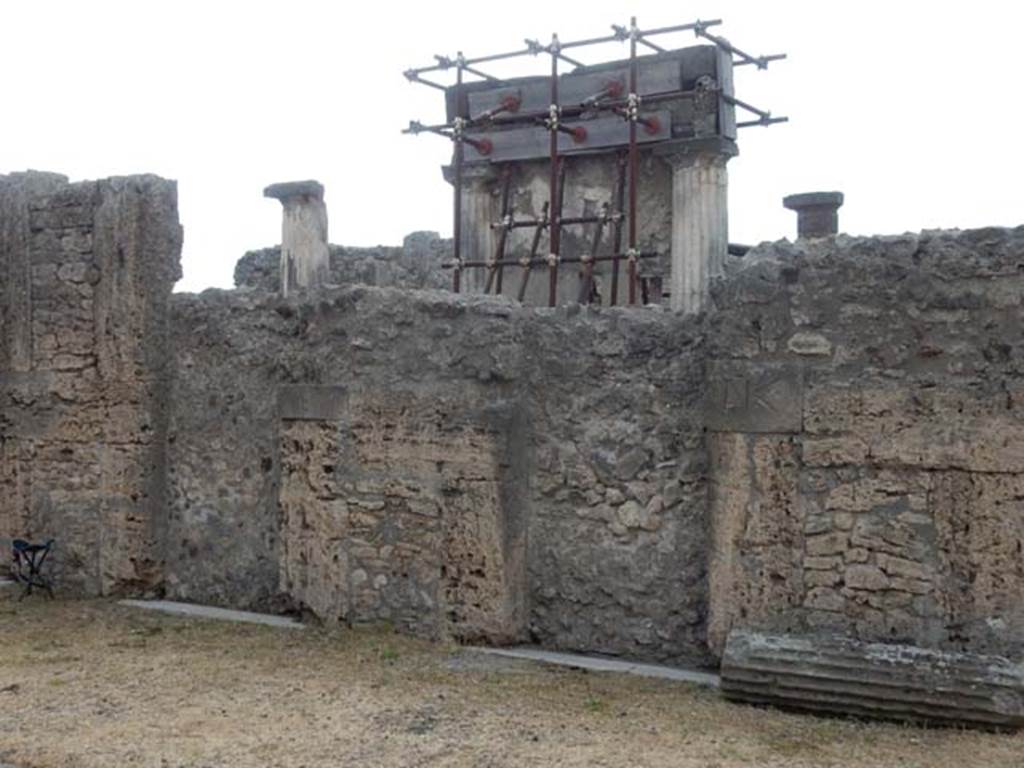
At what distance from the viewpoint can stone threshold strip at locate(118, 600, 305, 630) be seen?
731 cm

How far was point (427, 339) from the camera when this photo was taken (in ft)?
22.7

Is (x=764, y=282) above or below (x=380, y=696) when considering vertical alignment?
above

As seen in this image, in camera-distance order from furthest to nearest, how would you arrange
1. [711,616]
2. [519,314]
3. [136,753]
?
[519,314], [711,616], [136,753]

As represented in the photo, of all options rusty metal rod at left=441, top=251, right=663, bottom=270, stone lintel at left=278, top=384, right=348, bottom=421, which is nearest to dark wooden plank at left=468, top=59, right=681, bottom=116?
rusty metal rod at left=441, top=251, right=663, bottom=270

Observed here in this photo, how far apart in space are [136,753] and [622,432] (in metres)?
3.07

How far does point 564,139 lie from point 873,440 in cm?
734

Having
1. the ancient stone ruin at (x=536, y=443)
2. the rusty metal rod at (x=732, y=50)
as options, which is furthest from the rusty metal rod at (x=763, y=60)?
the ancient stone ruin at (x=536, y=443)

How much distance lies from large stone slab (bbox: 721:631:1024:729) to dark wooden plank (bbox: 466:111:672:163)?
23.6 feet

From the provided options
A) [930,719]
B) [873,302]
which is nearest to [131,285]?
[873,302]

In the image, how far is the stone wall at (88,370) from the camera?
319 inches

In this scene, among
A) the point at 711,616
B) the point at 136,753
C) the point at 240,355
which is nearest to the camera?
the point at 136,753


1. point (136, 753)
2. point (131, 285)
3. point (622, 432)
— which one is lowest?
point (136, 753)

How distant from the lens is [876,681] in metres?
5.36

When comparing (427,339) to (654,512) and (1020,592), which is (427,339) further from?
(1020,592)
